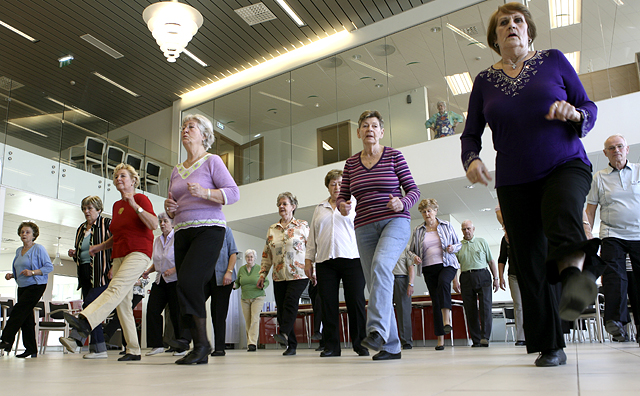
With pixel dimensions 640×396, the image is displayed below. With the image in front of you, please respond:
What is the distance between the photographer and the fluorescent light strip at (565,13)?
866 cm

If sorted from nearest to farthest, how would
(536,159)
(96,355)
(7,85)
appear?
(536,159)
(96,355)
(7,85)

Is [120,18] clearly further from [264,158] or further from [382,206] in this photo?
[382,206]

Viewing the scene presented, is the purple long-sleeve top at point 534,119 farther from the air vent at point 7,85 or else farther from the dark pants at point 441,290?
the air vent at point 7,85

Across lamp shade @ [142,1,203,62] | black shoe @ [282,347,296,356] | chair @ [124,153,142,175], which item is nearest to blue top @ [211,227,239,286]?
black shoe @ [282,347,296,356]

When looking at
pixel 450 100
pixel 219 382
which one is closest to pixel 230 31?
pixel 450 100

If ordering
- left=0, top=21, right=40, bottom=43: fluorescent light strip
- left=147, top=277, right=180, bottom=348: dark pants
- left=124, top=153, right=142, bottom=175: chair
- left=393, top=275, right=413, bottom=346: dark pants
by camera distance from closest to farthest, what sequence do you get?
left=147, top=277, right=180, bottom=348: dark pants → left=393, top=275, right=413, bottom=346: dark pants → left=0, top=21, right=40, bottom=43: fluorescent light strip → left=124, top=153, right=142, bottom=175: chair

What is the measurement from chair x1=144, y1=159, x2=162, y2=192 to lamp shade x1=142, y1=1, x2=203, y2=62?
4.65 m

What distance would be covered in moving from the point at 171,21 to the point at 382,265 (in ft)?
20.5

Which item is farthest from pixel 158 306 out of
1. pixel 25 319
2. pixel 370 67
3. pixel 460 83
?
pixel 370 67

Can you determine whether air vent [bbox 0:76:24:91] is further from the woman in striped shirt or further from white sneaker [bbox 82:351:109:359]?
the woman in striped shirt

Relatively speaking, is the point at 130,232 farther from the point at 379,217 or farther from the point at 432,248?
the point at 432,248

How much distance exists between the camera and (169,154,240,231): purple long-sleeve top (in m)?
3.00

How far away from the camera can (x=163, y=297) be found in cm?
505

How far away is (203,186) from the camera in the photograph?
10.1 feet
